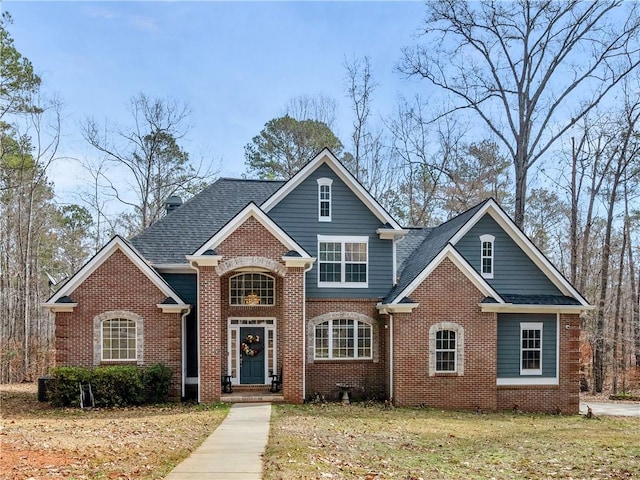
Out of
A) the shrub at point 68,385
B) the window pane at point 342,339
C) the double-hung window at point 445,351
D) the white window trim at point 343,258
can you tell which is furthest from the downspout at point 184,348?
the double-hung window at point 445,351

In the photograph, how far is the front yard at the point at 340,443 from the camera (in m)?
8.15

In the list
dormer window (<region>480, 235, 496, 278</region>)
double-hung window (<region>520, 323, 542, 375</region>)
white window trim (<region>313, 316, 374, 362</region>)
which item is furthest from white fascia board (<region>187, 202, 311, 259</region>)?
double-hung window (<region>520, 323, 542, 375</region>)

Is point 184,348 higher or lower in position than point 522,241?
lower

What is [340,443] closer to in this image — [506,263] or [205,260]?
[205,260]

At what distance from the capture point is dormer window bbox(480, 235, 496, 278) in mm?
18250

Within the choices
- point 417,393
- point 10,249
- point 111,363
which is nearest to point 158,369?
point 111,363

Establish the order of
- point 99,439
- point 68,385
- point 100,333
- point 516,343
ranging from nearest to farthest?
point 99,439
point 68,385
point 100,333
point 516,343

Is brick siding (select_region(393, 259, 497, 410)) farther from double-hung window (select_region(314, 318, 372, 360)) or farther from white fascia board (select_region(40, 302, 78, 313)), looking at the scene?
white fascia board (select_region(40, 302, 78, 313))

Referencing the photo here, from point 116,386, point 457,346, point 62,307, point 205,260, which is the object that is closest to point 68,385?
point 116,386

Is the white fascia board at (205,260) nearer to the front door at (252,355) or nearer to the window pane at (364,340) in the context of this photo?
the front door at (252,355)

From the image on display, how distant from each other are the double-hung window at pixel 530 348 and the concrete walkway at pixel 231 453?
877cm

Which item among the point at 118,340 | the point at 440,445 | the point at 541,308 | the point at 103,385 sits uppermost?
the point at 541,308

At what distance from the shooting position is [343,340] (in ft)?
58.4

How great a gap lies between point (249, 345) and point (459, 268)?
7.15 meters
